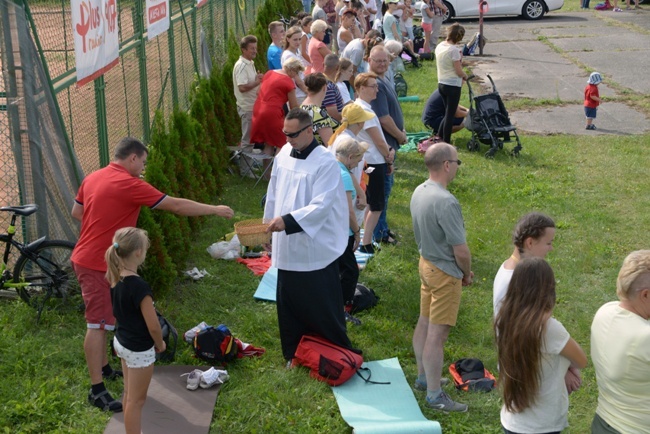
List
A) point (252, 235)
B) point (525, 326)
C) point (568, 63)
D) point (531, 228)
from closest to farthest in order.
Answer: point (525, 326) < point (531, 228) < point (252, 235) < point (568, 63)

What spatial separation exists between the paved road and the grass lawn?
235cm

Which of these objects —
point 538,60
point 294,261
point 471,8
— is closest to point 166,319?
point 294,261

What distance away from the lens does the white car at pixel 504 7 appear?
87.3 ft

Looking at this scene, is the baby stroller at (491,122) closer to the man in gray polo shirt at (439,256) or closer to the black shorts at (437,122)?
the black shorts at (437,122)

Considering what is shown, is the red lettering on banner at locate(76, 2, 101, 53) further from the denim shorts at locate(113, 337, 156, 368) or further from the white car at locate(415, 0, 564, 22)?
the white car at locate(415, 0, 564, 22)

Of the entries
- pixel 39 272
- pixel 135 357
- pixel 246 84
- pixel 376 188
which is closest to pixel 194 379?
pixel 135 357

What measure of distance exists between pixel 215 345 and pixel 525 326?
3.00m

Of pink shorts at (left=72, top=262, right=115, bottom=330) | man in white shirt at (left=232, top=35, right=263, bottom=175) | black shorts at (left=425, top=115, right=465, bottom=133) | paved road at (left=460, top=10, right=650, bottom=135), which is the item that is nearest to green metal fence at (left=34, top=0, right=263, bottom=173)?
man in white shirt at (left=232, top=35, right=263, bottom=175)

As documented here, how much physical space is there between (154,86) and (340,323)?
14.9 feet

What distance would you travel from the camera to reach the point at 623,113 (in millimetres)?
15125

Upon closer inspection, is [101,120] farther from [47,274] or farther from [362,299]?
[362,299]

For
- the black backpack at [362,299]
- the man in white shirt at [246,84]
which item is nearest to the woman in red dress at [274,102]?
the man in white shirt at [246,84]

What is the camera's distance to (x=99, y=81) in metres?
7.43

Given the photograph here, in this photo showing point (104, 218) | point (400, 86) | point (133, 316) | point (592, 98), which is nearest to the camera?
point (133, 316)
